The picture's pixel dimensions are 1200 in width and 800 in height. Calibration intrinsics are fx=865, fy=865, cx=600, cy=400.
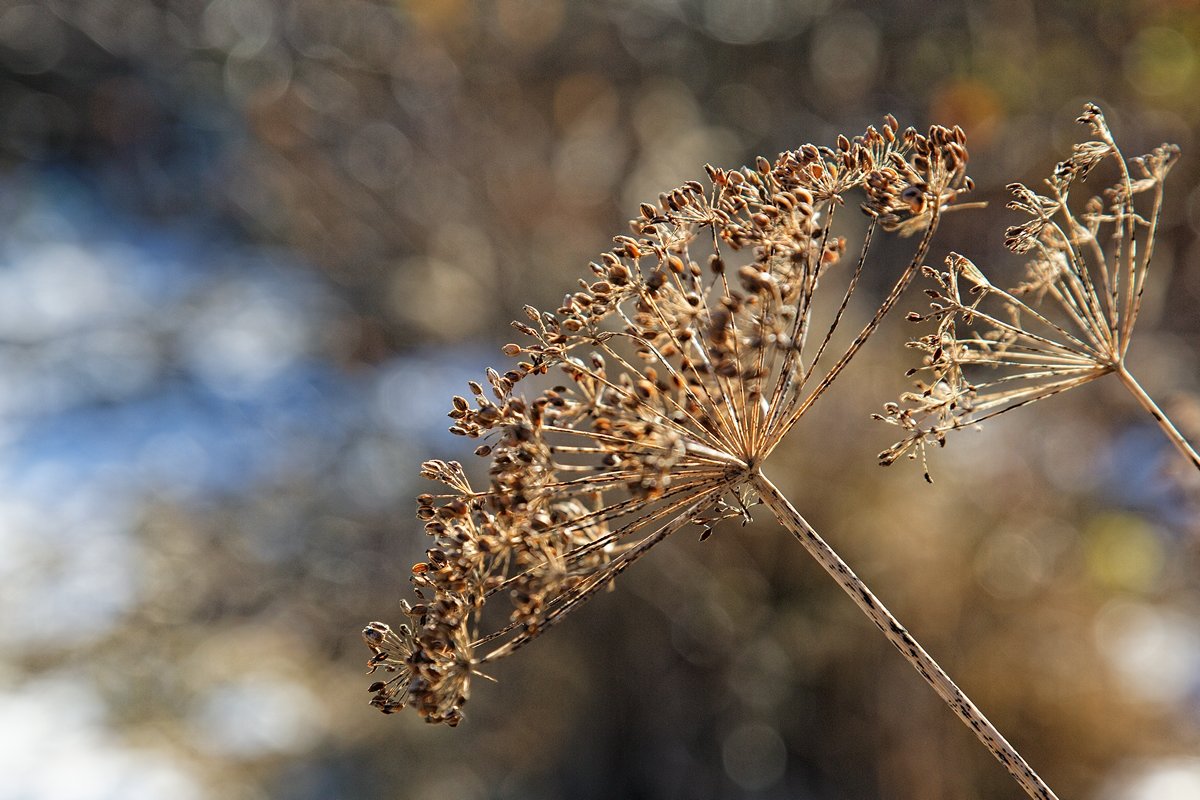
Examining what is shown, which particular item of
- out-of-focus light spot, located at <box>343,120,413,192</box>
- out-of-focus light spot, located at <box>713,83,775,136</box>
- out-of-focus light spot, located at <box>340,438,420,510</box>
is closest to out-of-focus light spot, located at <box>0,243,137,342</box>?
out-of-focus light spot, located at <box>343,120,413,192</box>

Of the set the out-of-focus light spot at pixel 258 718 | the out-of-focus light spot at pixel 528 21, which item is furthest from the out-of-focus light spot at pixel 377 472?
the out-of-focus light spot at pixel 528 21

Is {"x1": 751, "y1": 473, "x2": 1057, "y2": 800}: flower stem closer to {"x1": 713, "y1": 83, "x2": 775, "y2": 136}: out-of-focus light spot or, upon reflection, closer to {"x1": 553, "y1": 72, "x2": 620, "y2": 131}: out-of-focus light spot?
{"x1": 553, "y1": 72, "x2": 620, "y2": 131}: out-of-focus light spot

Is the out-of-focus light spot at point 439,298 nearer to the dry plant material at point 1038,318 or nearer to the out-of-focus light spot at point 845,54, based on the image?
the out-of-focus light spot at point 845,54

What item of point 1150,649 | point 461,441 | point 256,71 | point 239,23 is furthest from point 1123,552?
point 239,23

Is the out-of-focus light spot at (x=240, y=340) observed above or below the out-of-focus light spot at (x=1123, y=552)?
above

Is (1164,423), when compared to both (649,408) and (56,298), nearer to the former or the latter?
(649,408)

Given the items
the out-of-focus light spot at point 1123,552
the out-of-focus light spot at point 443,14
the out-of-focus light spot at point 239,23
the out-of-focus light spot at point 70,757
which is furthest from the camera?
the out-of-focus light spot at point 239,23
